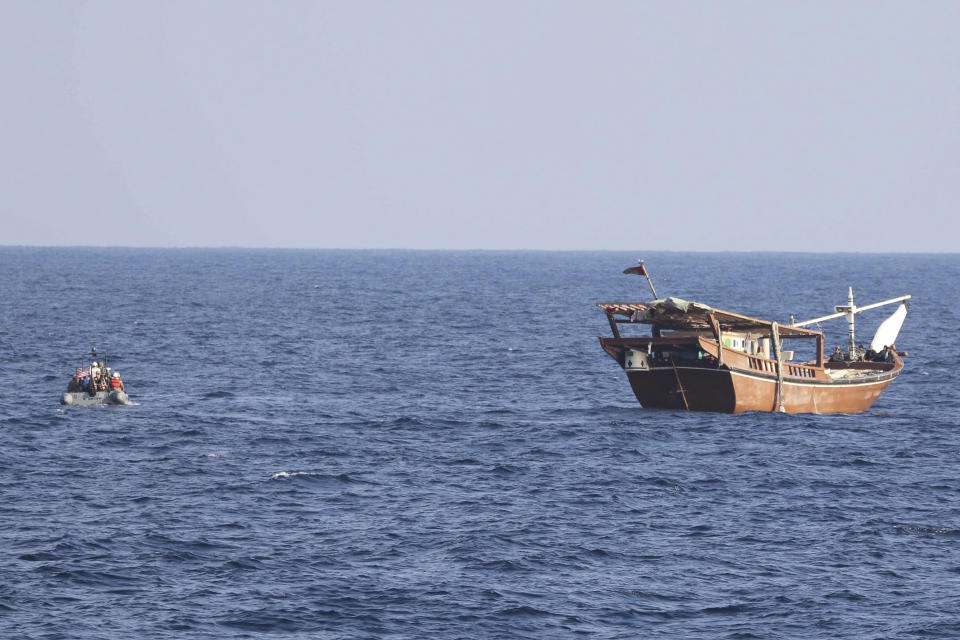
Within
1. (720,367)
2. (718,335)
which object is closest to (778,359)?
(720,367)

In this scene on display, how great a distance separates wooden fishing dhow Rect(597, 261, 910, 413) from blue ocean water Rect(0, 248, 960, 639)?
145cm

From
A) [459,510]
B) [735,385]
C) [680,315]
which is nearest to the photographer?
[459,510]

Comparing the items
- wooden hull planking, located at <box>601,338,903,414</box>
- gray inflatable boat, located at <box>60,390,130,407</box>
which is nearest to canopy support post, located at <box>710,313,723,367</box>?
wooden hull planking, located at <box>601,338,903,414</box>

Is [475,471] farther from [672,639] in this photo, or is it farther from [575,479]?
[672,639]

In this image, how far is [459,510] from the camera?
49.2 metres

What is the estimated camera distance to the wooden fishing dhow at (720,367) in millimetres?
68062

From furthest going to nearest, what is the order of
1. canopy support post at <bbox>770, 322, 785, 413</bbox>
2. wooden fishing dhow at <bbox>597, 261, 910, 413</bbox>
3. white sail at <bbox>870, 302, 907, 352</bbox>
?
white sail at <bbox>870, 302, 907, 352</bbox> → canopy support post at <bbox>770, 322, 785, 413</bbox> → wooden fishing dhow at <bbox>597, 261, 910, 413</bbox>

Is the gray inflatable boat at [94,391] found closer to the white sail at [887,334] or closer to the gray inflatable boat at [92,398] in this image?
the gray inflatable boat at [92,398]

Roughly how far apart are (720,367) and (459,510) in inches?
937

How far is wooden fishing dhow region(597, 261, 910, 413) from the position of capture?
6806cm

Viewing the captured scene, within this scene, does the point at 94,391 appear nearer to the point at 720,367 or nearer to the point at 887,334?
the point at 720,367

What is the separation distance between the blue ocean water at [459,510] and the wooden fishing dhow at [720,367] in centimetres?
145

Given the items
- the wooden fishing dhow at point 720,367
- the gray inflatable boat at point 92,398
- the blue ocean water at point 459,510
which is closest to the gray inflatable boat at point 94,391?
the gray inflatable boat at point 92,398

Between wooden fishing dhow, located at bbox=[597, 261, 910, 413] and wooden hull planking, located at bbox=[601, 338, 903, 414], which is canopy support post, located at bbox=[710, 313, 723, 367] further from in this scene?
wooden hull planking, located at bbox=[601, 338, 903, 414]
